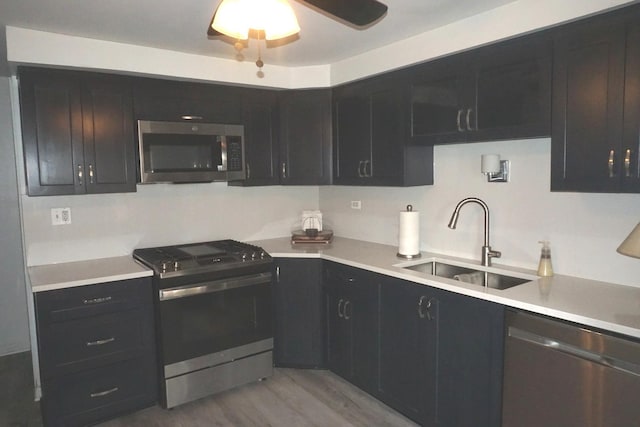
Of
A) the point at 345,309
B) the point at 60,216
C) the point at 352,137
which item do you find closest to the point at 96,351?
the point at 60,216

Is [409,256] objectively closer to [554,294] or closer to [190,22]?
[554,294]

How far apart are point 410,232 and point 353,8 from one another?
176cm

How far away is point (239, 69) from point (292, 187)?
1.19 metres

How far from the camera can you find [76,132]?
280 centimetres

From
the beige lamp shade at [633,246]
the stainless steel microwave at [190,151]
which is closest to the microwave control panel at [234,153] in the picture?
the stainless steel microwave at [190,151]

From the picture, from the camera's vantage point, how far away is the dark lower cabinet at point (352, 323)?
9.42 ft

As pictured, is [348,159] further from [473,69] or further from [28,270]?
[28,270]

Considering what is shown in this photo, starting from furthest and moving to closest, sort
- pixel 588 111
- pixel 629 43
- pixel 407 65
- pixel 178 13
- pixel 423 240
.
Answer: pixel 423 240
pixel 407 65
pixel 178 13
pixel 588 111
pixel 629 43

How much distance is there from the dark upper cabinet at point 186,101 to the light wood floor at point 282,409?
6.43 feet

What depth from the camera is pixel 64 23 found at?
8.05 ft

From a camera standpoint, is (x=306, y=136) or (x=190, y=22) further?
(x=306, y=136)

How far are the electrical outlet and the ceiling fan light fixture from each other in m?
2.14

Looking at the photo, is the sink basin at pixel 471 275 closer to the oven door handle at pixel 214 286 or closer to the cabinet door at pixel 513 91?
the cabinet door at pixel 513 91

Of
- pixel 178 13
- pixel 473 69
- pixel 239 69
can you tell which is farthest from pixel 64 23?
pixel 473 69
